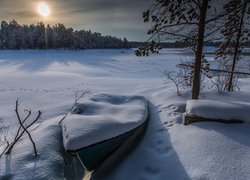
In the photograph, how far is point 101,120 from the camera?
14.1 ft

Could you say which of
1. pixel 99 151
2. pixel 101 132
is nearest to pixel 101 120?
pixel 101 132

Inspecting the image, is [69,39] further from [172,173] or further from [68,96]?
[172,173]

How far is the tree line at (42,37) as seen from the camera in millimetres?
63669

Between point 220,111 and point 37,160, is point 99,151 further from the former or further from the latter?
point 220,111

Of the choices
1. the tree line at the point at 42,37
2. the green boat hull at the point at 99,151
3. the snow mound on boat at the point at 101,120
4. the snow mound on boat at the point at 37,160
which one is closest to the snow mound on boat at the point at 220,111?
the snow mound on boat at the point at 101,120

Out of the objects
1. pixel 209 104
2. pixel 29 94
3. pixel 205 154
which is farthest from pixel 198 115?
pixel 29 94

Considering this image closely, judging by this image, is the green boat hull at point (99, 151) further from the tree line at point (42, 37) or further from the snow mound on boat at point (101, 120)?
the tree line at point (42, 37)

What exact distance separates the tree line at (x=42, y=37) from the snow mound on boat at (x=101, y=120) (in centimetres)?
6325

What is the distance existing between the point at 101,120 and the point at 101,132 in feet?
1.29

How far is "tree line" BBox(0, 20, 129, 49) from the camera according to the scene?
6367 centimetres

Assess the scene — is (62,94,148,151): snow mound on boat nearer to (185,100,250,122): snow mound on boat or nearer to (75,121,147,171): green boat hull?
(75,121,147,171): green boat hull

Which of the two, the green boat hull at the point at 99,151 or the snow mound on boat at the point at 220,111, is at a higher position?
the snow mound on boat at the point at 220,111

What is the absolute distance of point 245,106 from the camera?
14.9 feet

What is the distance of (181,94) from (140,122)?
141 inches
